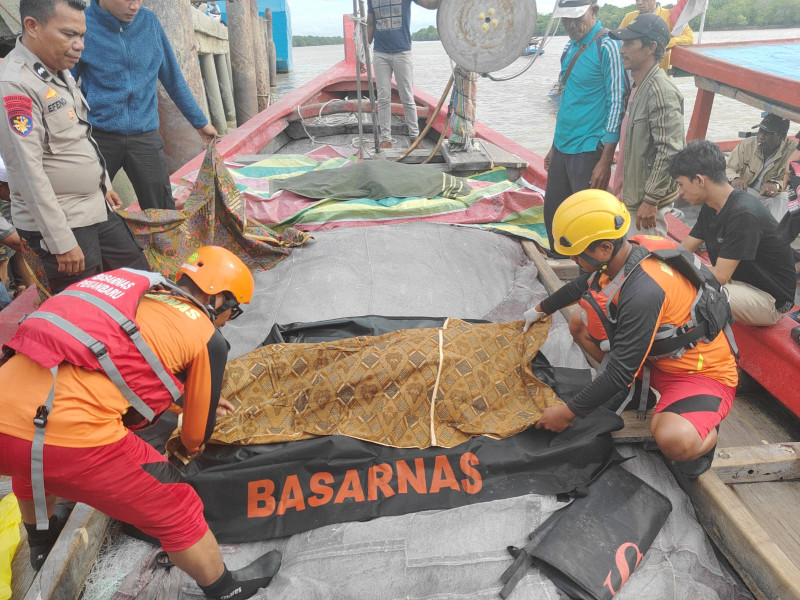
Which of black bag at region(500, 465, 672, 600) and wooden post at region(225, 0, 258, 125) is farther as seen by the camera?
wooden post at region(225, 0, 258, 125)

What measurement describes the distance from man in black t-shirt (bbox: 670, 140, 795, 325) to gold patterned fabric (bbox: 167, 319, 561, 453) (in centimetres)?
116

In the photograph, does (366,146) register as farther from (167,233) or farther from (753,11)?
(753,11)

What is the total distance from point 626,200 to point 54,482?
347cm

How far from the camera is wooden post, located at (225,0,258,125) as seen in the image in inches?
401

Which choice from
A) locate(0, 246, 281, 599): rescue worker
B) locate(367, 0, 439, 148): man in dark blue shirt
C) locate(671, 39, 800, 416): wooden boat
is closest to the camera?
locate(0, 246, 281, 599): rescue worker

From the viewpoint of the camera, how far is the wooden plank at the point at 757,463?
223cm

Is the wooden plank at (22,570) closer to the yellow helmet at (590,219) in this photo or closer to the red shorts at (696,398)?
the yellow helmet at (590,219)

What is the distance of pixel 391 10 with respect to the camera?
5.70 metres

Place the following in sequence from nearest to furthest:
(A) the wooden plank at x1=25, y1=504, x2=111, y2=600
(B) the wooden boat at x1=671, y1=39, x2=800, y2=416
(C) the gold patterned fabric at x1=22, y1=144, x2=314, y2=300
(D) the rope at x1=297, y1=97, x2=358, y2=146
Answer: (A) the wooden plank at x1=25, y1=504, x2=111, y2=600
(B) the wooden boat at x1=671, y1=39, x2=800, y2=416
(C) the gold patterned fabric at x1=22, y1=144, x2=314, y2=300
(D) the rope at x1=297, y1=97, x2=358, y2=146

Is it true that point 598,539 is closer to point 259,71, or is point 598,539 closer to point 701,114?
point 701,114

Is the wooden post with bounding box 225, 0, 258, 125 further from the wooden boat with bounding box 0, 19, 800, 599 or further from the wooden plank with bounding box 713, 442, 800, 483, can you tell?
the wooden plank with bounding box 713, 442, 800, 483

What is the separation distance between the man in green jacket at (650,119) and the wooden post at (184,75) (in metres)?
4.18

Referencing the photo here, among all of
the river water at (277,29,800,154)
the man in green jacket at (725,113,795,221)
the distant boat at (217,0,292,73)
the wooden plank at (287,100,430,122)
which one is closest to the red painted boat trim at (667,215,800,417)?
the man in green jacket at (725,113,795,221)

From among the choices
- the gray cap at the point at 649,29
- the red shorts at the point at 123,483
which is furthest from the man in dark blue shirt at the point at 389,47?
the red shorts at the point at 123,483
